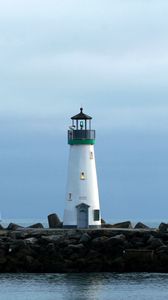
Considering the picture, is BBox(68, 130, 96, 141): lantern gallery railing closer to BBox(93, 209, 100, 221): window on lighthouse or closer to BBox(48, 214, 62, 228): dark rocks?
BBox(93, 209, 100, 221): window on lighthouse

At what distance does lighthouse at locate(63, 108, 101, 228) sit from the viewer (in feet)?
150

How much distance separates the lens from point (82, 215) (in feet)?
150

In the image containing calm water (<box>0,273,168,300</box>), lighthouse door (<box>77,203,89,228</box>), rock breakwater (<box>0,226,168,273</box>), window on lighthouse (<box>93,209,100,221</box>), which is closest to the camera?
calm water (<box>0,273,168,300</box>)

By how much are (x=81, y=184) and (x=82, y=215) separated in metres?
1.29

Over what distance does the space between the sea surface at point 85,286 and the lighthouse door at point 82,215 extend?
463 cm

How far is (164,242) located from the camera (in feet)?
141

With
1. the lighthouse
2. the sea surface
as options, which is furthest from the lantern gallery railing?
the sea surface

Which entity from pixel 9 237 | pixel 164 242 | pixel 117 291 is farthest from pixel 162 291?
pixel 9 237

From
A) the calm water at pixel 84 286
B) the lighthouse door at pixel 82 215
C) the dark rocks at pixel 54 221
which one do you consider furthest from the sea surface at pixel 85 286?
the dark rocks at pixel 54 221

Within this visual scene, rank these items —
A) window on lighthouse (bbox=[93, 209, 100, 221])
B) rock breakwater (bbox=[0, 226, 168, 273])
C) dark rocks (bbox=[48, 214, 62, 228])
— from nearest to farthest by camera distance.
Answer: rock breakwater (bbox=[0, 226, 168, 273]) < window on lighthouse (bbox=[93, 209, 100, 221]) < dark rocks (bbox=[48, 214, 62, 228])

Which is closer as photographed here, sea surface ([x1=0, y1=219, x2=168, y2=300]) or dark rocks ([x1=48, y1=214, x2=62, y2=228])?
sea surface ([x1=0, y1=219, x2=168, y2=300])

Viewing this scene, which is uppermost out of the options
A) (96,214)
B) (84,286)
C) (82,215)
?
(96,214)

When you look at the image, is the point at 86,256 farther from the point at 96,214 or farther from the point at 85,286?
the point at 96,214

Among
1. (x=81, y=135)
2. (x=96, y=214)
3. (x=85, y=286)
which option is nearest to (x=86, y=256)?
(x=85, y=286)
